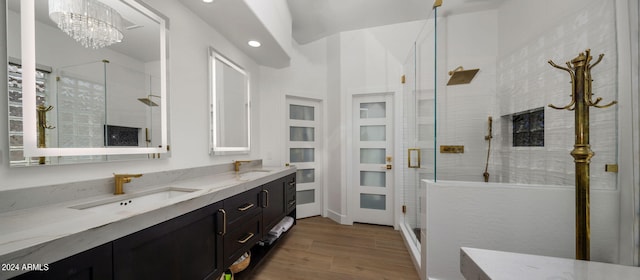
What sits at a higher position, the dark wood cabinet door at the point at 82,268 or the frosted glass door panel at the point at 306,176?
the dark wood cabinet door at the point at 82,268

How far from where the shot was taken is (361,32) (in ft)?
9.84

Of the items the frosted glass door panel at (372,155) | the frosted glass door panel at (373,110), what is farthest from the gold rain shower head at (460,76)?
the frosted glass door panel at (372,155)

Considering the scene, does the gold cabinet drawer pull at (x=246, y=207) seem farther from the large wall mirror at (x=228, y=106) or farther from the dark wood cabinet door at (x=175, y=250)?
the large wall mirror at (x=228, y=106)

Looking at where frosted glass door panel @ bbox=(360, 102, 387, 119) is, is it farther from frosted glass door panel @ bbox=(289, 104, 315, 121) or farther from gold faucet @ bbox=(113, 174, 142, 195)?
gold faucet @ bbox=(113, 174, 142, 195)

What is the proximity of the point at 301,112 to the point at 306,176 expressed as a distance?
1037 mm

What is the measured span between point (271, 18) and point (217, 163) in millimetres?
1465

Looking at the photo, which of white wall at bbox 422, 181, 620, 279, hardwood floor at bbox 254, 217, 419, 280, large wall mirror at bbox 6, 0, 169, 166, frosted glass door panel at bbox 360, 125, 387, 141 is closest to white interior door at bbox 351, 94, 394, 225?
frosted glass door panel at bbox 360, 125, 387, 141

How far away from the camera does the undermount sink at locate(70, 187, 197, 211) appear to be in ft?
3.21

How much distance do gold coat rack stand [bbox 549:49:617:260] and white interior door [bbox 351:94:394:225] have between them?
197cm

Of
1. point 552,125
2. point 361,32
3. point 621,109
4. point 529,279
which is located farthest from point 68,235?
point 361,32

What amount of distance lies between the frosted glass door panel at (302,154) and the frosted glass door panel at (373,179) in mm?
Answer: 854

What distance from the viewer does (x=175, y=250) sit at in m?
0.97

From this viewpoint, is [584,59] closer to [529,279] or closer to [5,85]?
[529,279]

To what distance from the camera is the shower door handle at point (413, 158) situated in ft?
7.70
